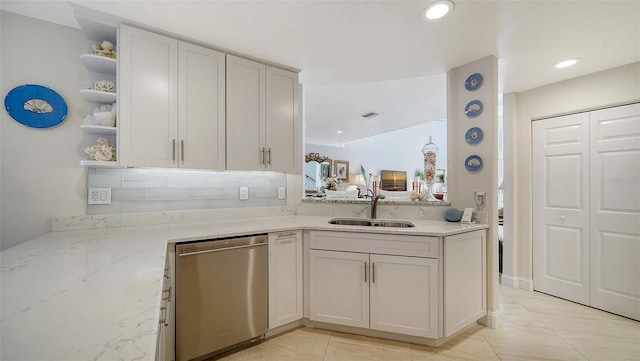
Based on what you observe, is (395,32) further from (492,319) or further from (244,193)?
(492,319)

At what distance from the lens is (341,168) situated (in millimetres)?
8078

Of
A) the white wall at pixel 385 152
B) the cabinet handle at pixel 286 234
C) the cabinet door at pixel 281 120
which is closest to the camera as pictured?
the cabinet handle at pixel 286 234

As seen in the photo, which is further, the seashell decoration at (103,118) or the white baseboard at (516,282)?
the white baseboard at (516,282)

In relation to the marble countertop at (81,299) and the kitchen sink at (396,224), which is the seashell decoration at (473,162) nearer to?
the kitchen sink at (396,224)

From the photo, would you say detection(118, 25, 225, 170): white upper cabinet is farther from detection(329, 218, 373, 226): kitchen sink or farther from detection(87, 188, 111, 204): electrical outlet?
Result: detection(329, 218, 373, 226): kitchen sink

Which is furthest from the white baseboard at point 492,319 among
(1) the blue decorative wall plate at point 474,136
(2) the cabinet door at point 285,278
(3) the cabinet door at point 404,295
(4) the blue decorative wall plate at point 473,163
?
(2) the cabinet door at point 285,278

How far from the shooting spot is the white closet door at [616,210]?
2.46m

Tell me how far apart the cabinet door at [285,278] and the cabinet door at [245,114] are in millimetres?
705

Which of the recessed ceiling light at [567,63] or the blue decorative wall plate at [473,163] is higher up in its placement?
the recessed ceiling light at [567,63]

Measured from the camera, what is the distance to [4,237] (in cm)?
175

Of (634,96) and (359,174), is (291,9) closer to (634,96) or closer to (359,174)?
(634,96)

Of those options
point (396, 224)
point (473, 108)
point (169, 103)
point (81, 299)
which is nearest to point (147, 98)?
point (169, 103)

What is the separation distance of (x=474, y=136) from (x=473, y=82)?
0.49 m

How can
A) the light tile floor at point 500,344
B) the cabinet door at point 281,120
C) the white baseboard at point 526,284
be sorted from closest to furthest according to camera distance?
1. the light tile floor at point 500,344
2. the cabinet door at point 281,120
3. the white baseboard at point 526,284
